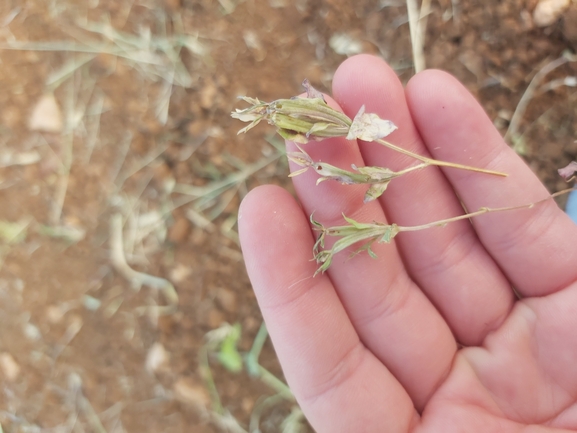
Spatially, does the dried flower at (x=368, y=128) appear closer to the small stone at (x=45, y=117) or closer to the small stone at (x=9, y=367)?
the small stone at (x=45, y=117)

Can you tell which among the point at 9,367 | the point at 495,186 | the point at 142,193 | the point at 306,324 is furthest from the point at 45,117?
the point at 495,186

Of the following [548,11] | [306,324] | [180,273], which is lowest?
[180,273]

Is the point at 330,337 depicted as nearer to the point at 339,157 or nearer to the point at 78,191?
the point at 339,157

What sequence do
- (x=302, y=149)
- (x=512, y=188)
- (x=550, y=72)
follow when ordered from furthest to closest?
(x=550, y=72) < (x=512, y=188) < (x=302, y=149)

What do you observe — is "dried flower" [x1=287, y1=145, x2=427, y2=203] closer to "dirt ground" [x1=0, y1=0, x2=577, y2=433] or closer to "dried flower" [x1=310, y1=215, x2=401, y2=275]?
"dried flower" [x1=310, y1=215, x2=401, y2=275]

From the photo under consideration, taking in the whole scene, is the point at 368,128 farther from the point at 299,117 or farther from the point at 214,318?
the point at 214,318

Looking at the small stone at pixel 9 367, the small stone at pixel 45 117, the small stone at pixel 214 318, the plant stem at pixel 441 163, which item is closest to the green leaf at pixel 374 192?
the plant stem at pixel 441 163

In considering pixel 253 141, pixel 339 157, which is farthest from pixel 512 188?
pixel 253 141
